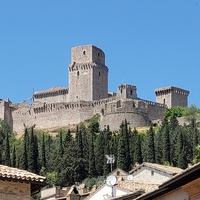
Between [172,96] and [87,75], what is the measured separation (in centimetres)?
1853

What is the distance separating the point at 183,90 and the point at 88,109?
91.9 feet

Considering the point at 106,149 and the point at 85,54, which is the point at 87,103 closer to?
the point at 85,54

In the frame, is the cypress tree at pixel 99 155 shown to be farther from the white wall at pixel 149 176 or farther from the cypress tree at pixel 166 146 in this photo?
the white wall at pixel 149 176

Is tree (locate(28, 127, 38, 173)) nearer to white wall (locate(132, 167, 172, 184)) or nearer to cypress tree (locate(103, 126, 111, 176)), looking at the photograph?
cypress tree (locate(103, 126, 111, 176))

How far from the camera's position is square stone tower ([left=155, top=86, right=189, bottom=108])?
175875 mm

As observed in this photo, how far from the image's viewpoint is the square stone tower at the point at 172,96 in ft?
577

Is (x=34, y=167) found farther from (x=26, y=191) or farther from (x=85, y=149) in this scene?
(x=26, y=191)

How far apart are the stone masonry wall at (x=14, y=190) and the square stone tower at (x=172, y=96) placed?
155 m

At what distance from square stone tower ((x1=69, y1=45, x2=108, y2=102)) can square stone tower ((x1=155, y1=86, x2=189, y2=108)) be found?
1237cm

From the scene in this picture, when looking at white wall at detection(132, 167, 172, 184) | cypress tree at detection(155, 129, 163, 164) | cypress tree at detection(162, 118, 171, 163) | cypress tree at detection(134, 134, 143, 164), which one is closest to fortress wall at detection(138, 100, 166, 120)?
cypress tree at detection(162, 118, 171, 163)

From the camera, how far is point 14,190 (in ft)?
65.0

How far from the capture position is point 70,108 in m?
163

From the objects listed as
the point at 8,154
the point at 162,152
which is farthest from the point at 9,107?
the point at 162,152

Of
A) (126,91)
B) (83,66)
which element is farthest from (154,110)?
(83,66)
